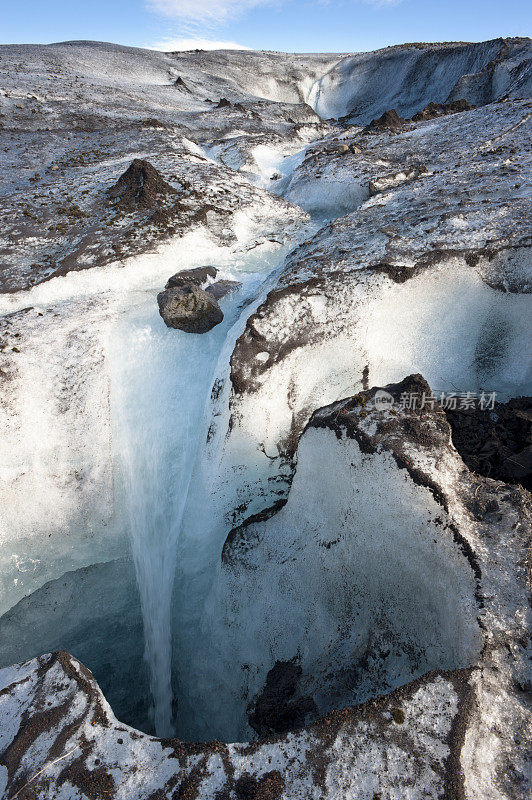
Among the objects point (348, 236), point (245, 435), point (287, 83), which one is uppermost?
point (287, 83)

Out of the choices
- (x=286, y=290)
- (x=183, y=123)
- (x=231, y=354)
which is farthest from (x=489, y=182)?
(x=183, y=123)

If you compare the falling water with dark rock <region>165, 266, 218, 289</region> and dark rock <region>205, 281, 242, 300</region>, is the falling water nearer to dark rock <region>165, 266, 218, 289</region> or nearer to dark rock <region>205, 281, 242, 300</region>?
dark rock <region>205, 281, 242, 300</region>

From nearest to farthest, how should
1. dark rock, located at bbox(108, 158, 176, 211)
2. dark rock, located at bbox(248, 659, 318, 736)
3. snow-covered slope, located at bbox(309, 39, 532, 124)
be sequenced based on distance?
dark rock, located at bbox(248, 659, 318, 736), dark rock, located at bbox(108, 158, 176, 211), snow-covered slope, located at bbox(309, 39, 532, 124)

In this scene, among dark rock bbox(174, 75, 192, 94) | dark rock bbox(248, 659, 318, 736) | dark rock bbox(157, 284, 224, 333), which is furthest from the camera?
dark rock bbox(174, 75, 192, 94)

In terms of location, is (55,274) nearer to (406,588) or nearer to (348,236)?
(348,236)

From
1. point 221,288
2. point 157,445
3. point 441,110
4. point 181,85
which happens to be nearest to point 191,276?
point 221,288

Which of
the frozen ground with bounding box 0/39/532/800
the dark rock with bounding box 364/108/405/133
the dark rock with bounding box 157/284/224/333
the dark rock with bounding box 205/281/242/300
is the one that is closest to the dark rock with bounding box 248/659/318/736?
the frozen ground with bounding box 0/39/532/800
